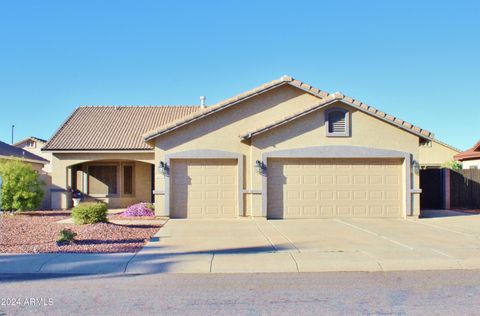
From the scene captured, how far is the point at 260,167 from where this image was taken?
1728 centimetres

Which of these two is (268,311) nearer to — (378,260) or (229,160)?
(378,260)

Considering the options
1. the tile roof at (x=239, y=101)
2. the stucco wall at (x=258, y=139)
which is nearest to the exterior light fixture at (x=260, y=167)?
the stucco wall at (x=258, y=139)

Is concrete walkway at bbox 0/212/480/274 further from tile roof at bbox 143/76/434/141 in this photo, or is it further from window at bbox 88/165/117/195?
window at bbox 88/165/117/195

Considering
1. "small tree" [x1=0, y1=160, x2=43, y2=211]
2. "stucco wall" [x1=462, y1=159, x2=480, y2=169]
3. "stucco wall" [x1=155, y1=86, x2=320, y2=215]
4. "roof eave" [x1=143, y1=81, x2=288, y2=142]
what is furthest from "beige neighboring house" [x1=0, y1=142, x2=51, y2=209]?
"stucco wall" [x1=462, y1=159, x2=480, y2=169]

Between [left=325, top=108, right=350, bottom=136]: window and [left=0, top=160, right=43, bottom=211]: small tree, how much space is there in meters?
11.9

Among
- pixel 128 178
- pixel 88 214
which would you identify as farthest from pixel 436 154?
pixel 88 214

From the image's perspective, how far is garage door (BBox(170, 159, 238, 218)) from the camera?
17719 millimetres

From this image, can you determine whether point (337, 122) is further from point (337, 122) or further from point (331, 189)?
point (331, 189)

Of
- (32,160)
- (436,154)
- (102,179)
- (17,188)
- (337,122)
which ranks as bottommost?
(17,188)

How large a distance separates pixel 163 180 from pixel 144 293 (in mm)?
10332

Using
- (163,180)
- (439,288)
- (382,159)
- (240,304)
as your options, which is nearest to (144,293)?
(240,304)

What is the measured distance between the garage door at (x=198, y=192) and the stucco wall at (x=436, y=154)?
24834 mm

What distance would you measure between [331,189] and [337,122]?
2.47 m

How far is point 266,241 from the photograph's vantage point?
12.1 meters
